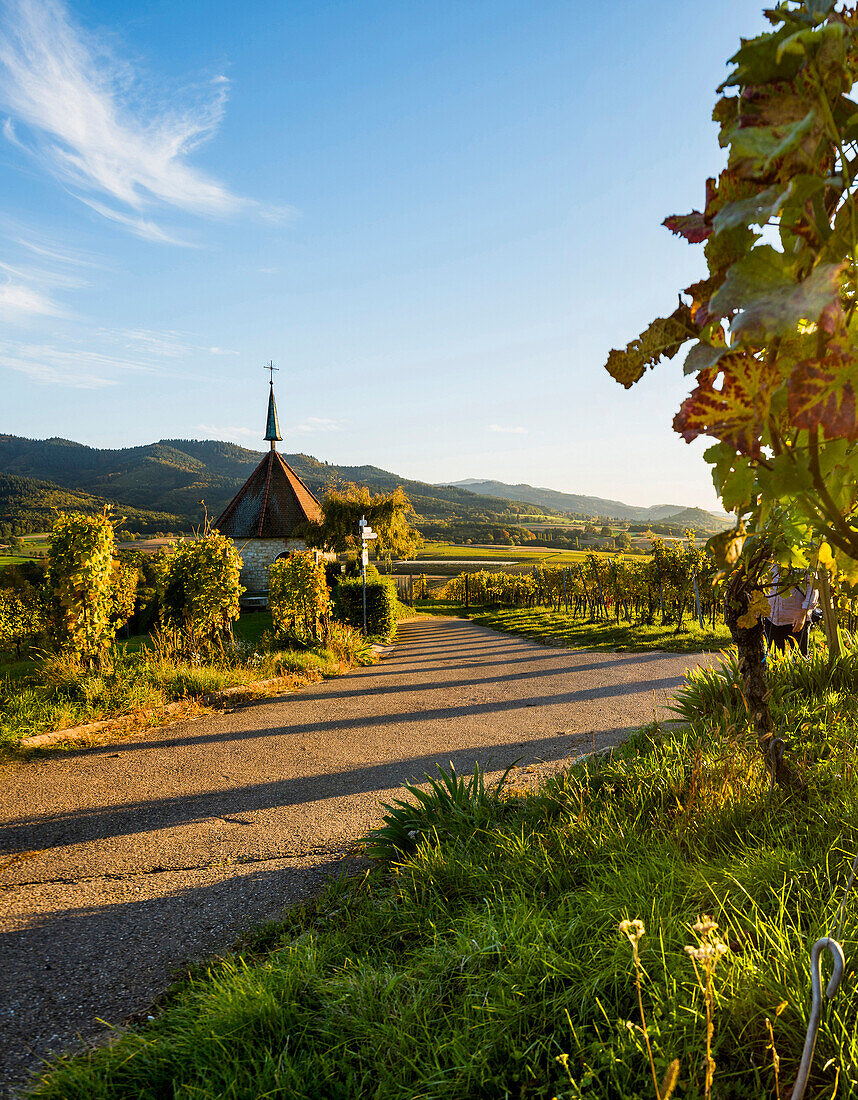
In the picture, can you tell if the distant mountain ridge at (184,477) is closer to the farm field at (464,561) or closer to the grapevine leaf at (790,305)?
the farm field at (464,561)

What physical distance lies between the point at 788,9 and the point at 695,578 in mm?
16546

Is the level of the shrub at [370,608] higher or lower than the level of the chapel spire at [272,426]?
lower

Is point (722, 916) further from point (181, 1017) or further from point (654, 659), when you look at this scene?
point (654, 659)

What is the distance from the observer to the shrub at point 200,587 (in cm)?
965

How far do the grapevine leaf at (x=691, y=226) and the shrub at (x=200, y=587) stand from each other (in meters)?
9.44

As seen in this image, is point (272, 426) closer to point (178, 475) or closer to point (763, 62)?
point (763, 62)

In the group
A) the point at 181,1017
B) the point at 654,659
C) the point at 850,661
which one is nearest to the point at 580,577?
the point at 654,659

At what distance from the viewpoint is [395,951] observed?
2.60 metres

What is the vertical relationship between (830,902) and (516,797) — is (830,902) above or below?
above

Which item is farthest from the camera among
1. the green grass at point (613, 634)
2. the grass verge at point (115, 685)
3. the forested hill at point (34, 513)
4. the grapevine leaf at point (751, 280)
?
the forested hill at point (34, 513)

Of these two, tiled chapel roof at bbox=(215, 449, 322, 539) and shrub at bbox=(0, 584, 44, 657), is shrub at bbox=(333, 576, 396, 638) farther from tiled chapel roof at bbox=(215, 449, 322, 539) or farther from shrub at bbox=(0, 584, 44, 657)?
tiled chapel roof at bbox=(215, 449, 322, 539)

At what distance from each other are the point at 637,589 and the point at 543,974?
61.4ft

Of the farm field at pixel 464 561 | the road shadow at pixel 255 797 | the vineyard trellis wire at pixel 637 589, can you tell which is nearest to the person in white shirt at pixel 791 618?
the road shadow at pixel 255 797

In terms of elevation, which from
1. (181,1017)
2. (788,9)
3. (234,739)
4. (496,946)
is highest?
(788,9)
